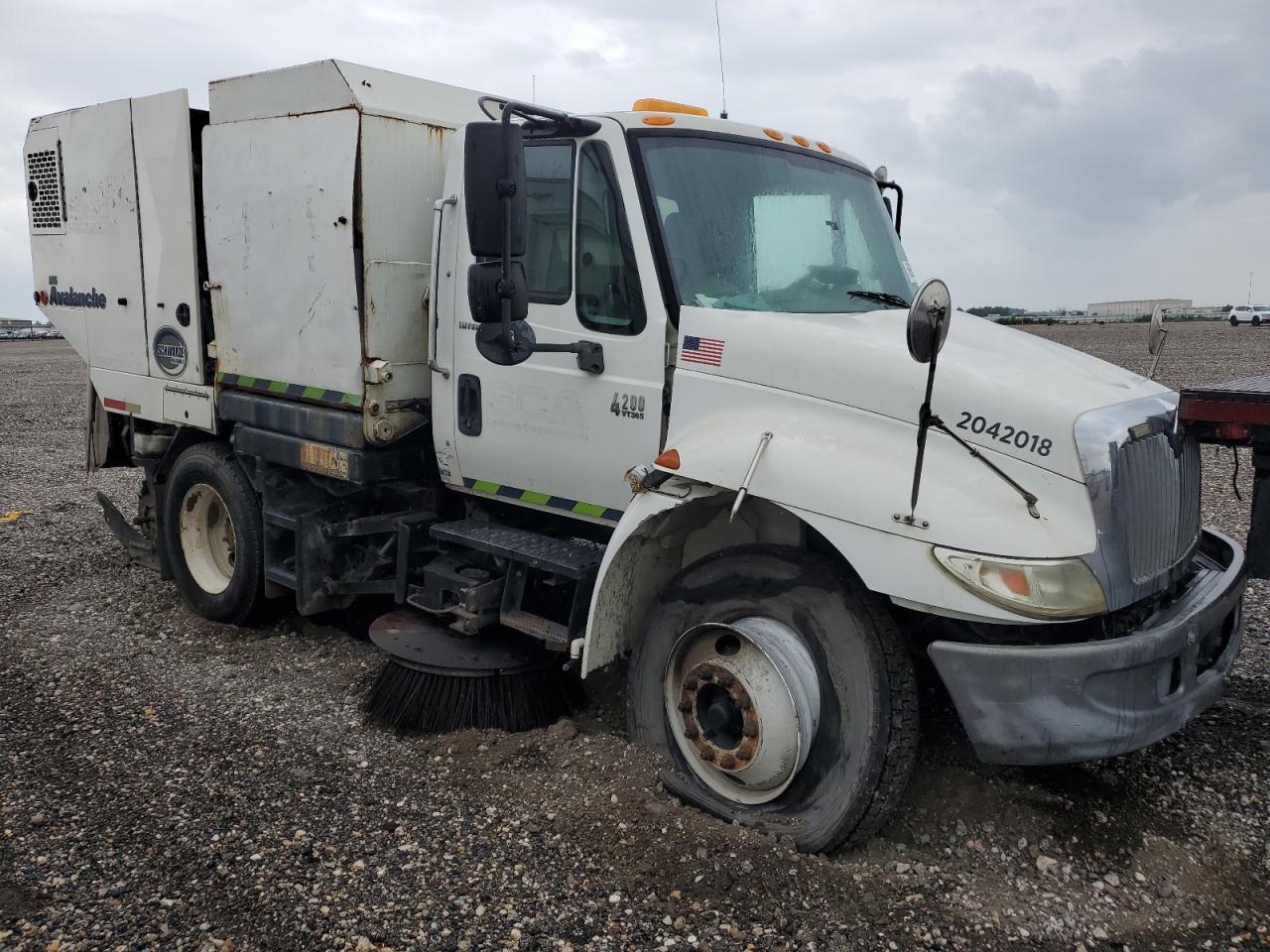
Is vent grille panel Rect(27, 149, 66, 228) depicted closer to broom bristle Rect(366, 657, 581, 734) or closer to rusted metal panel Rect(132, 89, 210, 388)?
rusted metal panel Rect(132, 89, 210, 388)

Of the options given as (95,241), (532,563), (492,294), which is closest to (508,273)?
(492,294)

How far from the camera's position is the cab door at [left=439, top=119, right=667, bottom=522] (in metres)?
3.87

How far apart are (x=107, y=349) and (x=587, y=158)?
3.98m

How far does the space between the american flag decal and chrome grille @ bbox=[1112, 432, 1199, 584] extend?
1358mm

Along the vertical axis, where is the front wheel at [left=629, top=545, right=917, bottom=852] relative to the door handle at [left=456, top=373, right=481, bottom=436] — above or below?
below

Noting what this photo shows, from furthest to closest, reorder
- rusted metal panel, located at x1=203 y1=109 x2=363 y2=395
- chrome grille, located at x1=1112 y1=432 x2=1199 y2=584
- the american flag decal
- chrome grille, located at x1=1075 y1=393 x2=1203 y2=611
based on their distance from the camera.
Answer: rusted metal panel, located at x1=203 y1=109 x2=363 y2=395 < the american flag decal < chrome grille, located at x1=1112 y1=432 x2=1199 y2=584 < chrome grille, located at x1=1075 y1=393 x2=1203 y2=611

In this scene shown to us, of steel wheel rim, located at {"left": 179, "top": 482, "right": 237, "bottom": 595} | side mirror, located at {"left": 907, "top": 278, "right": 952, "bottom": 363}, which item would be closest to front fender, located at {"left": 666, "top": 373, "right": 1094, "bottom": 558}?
side mirror, located at {"left": 907, "top": 278, "right": 952, "bottom": 363}

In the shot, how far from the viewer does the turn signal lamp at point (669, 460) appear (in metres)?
3.57

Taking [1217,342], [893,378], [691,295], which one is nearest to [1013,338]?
[893,378]

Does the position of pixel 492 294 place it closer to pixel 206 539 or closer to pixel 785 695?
pixel 785 695

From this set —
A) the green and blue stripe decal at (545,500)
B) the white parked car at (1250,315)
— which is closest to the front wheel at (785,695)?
the green and blue stripe decal at (545,500)

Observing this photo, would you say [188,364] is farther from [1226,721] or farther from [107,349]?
[1226,721]

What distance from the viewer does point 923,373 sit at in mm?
3311

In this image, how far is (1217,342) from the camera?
1313 inches
